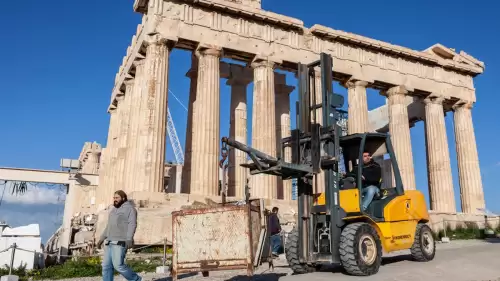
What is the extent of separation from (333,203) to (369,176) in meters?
1.34

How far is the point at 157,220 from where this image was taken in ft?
67.7

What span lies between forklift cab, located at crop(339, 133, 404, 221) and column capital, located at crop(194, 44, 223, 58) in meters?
16.3

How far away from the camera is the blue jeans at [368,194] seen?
10750 mm

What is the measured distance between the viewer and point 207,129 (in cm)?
2547

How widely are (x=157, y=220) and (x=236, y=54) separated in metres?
11.9

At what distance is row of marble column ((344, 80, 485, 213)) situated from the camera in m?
31.4

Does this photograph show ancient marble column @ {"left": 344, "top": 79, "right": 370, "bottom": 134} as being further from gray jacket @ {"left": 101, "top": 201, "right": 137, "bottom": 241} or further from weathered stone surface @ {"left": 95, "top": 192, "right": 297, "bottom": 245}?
gray jacket @ {"left": 101, "top": 201, "right": 137, "bottom": 241}

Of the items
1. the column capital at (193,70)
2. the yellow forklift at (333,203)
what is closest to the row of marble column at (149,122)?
the column capital at (193,70)

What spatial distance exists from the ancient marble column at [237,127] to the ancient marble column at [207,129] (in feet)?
11.5

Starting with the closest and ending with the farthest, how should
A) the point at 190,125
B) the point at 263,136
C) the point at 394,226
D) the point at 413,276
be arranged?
the point at 413,276 < the point at 394,226 < the point at 263,136 < the point at 190,125

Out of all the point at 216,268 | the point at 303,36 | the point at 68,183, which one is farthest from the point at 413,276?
the point at 68,183

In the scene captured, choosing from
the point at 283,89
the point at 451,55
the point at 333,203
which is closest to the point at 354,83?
the point at 283,89

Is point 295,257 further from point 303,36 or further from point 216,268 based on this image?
point 303,36

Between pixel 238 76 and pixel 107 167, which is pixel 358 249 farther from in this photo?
pixel 107 167
